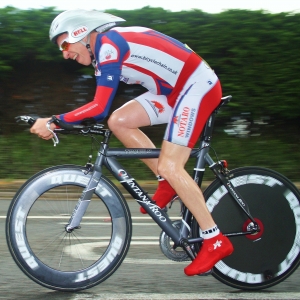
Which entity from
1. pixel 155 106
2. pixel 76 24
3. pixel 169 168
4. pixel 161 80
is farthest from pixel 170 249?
pixel 76 24

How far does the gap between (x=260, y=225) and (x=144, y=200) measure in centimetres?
79

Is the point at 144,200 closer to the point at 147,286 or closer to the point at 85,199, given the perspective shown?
the point at 85,199

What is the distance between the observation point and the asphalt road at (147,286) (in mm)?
4250

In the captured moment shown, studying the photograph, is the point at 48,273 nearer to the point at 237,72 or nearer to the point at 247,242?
the point at 247,242

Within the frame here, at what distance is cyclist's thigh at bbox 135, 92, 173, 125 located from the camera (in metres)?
4.50

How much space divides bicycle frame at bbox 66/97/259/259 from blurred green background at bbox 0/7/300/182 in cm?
490

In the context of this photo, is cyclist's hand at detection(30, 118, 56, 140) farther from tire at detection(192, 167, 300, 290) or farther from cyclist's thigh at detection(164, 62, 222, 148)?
tire at detection(192, 167, 300, 290)

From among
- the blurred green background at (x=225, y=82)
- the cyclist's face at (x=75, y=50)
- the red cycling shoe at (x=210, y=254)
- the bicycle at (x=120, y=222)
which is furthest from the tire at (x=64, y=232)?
the blurred green background at (x=225, y=82)

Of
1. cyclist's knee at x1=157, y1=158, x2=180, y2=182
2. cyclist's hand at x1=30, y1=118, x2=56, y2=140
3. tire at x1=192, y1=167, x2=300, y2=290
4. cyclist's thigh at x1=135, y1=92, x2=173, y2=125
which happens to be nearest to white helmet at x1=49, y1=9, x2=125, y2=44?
cyclist's hand at x1=30, y1=118, x2=56, y2=140

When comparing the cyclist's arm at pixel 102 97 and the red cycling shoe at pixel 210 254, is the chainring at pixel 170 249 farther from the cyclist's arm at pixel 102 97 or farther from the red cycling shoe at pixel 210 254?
the cyclist's arm at pixel 102 97

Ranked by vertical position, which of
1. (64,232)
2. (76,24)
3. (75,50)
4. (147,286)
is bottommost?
(147,286)

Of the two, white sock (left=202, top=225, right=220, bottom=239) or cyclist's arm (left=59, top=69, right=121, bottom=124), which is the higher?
cyclist's arm (left=59, top=69, right=121, bottom=124)

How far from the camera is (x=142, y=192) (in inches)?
172

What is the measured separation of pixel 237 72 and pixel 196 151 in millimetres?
5738
